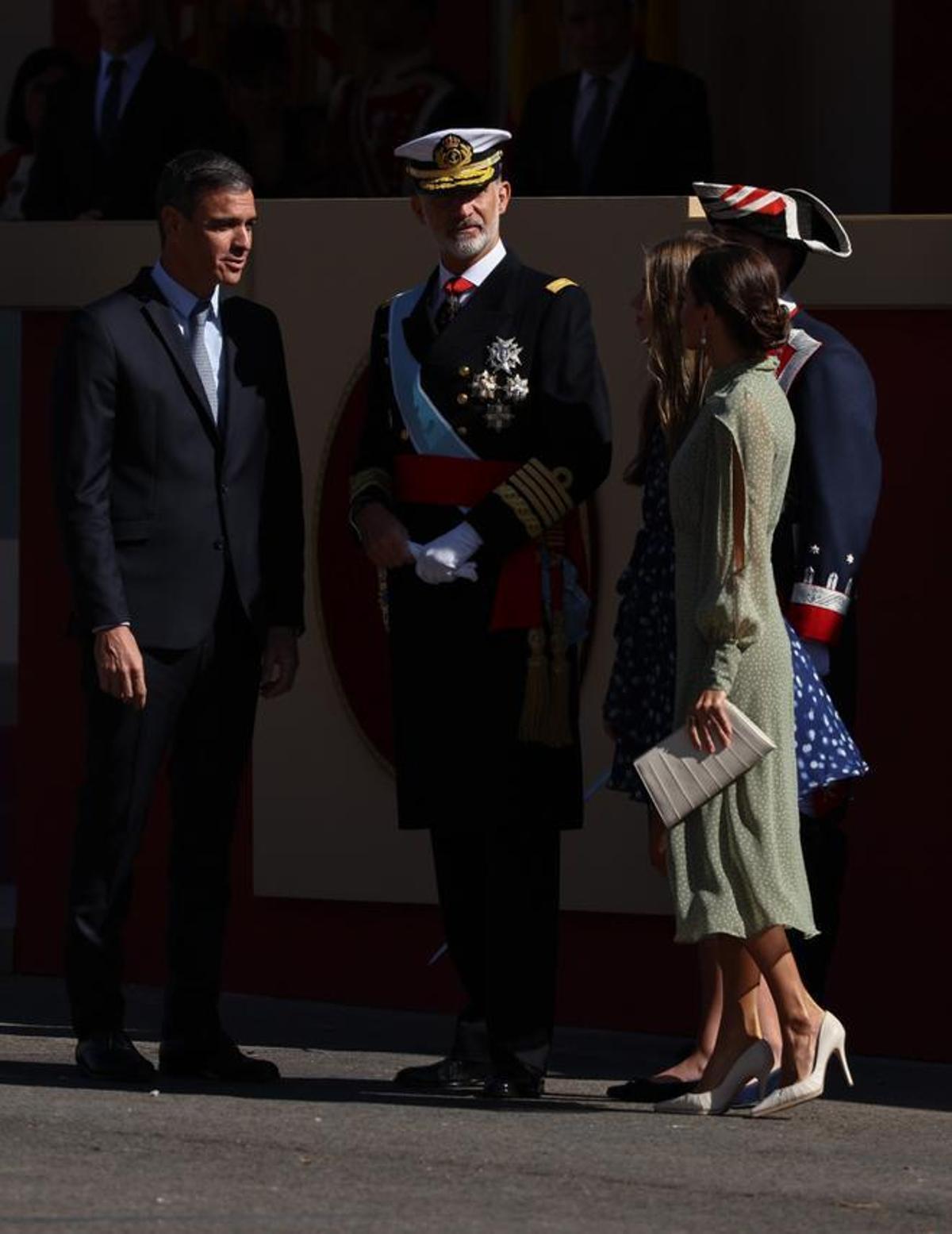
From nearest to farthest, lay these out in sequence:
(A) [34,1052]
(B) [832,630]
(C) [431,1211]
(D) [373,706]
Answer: (C) [431,1211], (B) [832,630], (A) [34,1052], (D) [373,706]

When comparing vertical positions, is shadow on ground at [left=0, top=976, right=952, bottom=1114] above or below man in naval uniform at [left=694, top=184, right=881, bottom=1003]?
below

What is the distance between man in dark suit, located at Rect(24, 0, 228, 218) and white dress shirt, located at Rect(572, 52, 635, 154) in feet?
2.96

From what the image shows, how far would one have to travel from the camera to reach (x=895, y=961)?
7926 mm

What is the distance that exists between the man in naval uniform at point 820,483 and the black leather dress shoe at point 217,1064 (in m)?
1.10

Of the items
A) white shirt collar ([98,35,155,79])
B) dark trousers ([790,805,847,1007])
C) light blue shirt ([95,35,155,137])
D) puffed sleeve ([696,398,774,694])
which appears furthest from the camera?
white shirt collar ([98,35,155,79])

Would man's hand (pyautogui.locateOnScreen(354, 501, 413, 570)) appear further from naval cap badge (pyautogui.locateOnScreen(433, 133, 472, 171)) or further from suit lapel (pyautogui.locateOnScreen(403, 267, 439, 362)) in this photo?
naval cap badge (pyautogui.locateOnScreen(433, 133, 472, 171))

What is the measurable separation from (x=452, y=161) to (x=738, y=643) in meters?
1.12

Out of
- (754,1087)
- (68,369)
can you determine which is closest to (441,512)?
(68,369)

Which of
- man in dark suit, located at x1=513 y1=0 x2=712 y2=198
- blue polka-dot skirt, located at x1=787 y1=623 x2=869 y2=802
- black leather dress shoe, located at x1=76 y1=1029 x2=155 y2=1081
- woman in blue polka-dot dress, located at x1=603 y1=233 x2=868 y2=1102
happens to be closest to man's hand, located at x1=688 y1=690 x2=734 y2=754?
woman in blue polka-dot dress, located at x1=603 y1=233 x2=868 y2=1102

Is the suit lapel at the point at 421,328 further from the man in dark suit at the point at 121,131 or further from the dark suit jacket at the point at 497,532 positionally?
the man in dark suit at the point at 121,131

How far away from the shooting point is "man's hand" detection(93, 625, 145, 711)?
23.7 ft

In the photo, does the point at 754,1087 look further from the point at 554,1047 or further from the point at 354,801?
the point at 354,801

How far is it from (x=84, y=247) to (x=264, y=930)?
1.61 meters

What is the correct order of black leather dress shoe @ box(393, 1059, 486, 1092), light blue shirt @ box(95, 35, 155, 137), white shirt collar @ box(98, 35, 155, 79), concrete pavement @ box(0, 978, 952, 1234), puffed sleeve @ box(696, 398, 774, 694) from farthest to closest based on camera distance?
white shirt collar @ box(98, 35, 155, 79)
light blue shirt @ box(95, 35, 155, 137)
black leather dress shoe @ box(393, 1059, 486, 1092)
puffed sleeve @ box(696, 398, 774, 694)
concrete pavement @ box(0, 978, 952, 1234)
